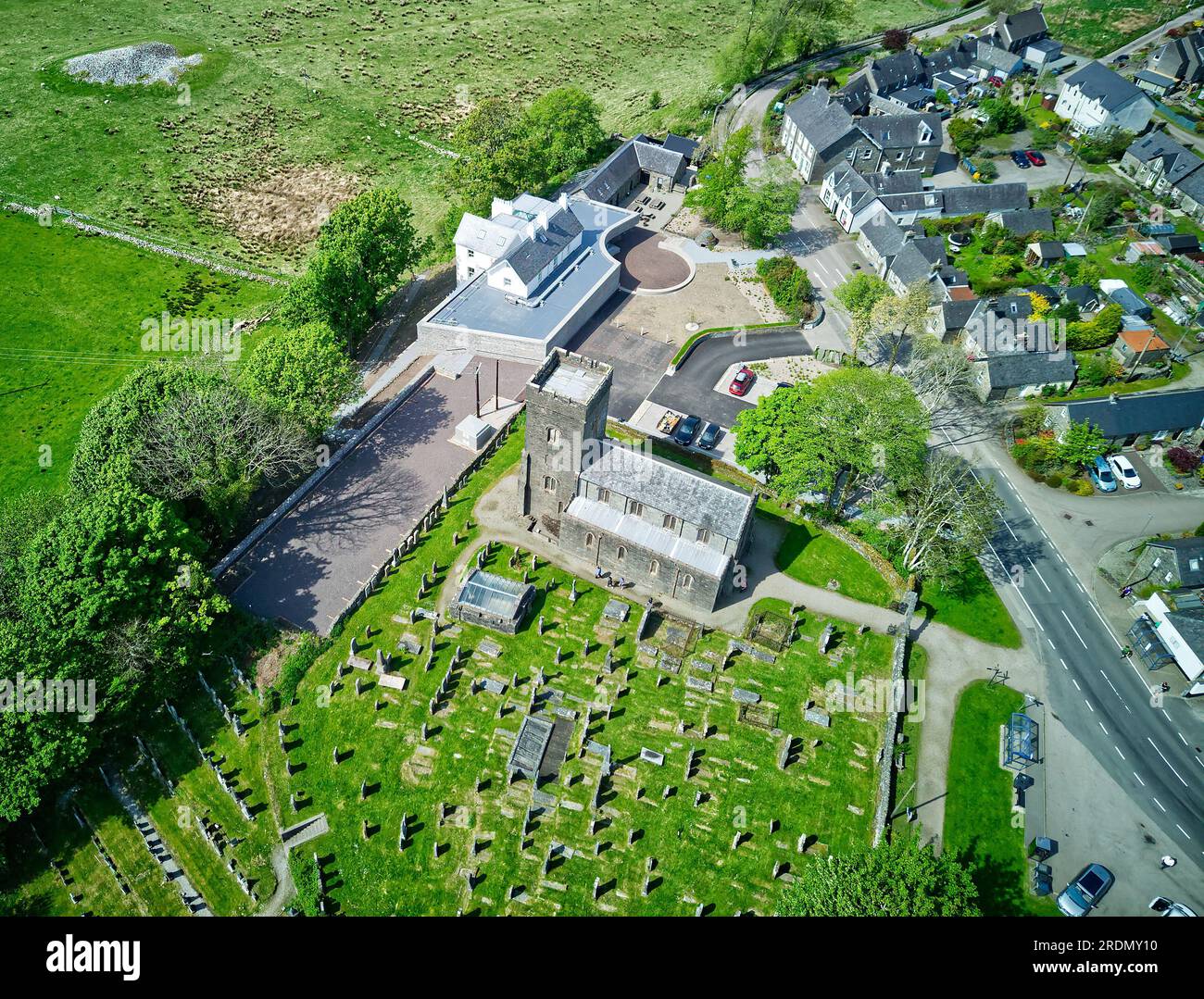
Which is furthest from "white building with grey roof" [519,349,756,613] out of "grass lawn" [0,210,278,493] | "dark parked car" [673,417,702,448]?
"grass lawn" [0,210,278,493]

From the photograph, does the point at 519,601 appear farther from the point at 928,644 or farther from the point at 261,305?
the point at 261,305

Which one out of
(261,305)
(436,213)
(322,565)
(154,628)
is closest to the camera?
(154,628)

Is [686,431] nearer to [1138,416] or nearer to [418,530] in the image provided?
[418,530]

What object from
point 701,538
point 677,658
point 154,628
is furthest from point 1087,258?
point 154,628

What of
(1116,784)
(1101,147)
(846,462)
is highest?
(1101,147)

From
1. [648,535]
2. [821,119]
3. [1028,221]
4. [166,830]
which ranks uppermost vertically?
[821,119]

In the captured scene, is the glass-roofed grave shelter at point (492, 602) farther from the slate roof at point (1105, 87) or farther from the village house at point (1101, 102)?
the slate roof at point (1105, 87)

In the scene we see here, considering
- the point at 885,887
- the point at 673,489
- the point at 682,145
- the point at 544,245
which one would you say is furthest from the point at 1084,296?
the point at 885,887
